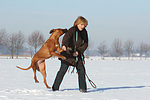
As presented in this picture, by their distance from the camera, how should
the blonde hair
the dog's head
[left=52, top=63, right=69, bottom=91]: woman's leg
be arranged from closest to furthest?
the dog's head
the blonde hair
[left=52, top=63, right=69, bottom=91]: woman's leg

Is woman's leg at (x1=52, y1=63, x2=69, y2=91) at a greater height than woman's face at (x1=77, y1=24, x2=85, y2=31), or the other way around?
woman's face at (x1=77, y1=24, x2=85, y2=31)

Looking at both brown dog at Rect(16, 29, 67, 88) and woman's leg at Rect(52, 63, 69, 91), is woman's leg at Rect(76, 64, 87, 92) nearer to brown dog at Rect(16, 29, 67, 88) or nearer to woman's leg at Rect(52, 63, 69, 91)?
woman's leg at Rect(52, 63, 69, 91)

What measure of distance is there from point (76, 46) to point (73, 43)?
109 millimetres

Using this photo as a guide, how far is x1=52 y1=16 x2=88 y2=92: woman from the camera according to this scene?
4812mm

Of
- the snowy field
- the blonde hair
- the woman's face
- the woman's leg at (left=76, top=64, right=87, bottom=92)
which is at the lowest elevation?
the snowy field

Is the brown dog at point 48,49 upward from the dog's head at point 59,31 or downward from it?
downward

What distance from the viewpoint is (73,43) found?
16.2 ft

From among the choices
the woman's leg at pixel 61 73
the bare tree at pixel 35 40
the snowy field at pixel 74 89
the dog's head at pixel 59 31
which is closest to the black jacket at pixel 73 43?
the woman's leg at pixel 61 73

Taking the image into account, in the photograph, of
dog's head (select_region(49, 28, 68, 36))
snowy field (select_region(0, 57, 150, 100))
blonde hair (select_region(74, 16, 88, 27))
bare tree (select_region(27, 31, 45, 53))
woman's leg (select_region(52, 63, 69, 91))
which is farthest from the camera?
bare tree (select_region(27, 31, 45, 53))

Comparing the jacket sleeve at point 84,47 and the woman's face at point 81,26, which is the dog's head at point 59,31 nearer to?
the woman's face at point 81,26

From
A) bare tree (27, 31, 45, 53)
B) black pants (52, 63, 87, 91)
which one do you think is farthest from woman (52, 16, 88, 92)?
bare tree (27, 31, 45, 53)

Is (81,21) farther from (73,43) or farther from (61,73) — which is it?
(61,73)

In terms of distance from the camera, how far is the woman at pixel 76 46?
15.8ft

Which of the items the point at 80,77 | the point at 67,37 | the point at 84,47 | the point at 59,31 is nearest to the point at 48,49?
the point at 59,31
